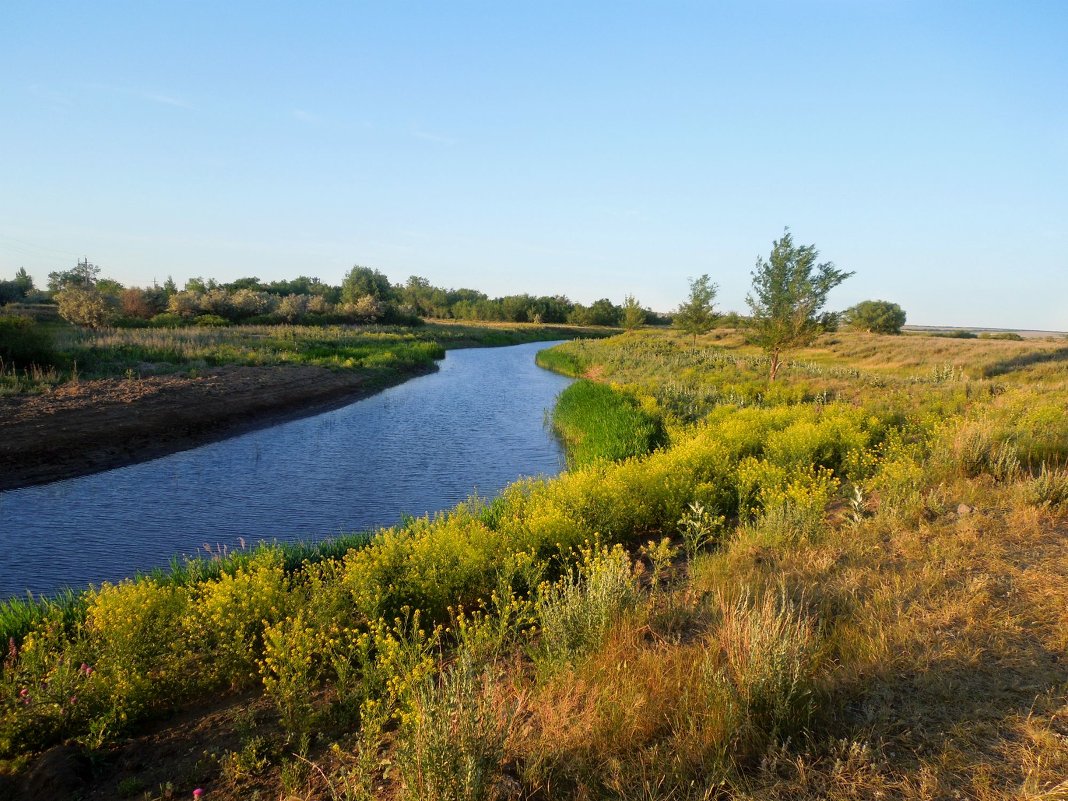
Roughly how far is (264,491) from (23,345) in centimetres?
1418

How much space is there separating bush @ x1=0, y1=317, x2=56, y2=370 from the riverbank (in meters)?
1.10

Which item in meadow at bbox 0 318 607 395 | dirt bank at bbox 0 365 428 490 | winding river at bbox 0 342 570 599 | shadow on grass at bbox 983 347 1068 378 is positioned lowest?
winding river at bbox 0 342 570 599

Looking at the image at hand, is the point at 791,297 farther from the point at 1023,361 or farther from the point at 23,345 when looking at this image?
the point at 23,345

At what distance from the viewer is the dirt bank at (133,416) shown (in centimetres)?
1297

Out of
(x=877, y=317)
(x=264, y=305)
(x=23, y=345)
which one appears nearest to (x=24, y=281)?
(x=264, y=305)

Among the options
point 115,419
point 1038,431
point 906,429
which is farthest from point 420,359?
point 1038,431

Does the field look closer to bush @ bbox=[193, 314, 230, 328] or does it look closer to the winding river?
the winding river

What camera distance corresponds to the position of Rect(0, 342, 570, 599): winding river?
8633 mm

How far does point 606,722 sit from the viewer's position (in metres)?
3.46

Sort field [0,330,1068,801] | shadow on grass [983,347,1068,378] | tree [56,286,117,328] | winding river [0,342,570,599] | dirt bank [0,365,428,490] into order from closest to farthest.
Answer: field [0,330,1068,801] < winding river [0,342,570,599] < dirt bank [0,365,428,490] < shadow on grass [983,347,1068,378] < tree [56,286,117,328]

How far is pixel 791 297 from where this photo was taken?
944 inches

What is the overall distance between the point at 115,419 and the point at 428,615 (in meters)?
14.2

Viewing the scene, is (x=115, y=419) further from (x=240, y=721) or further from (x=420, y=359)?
(x=420, y=359)

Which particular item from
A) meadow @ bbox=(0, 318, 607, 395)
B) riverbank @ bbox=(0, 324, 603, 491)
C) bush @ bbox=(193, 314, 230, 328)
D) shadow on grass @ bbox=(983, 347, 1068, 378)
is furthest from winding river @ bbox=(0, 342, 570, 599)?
bush @ bbox=(193, 314, 230, 328)
